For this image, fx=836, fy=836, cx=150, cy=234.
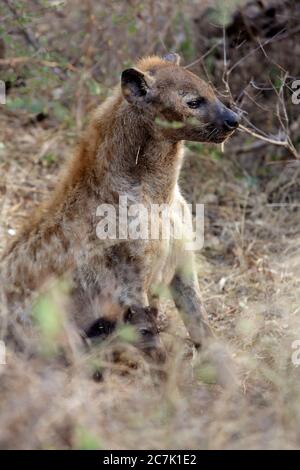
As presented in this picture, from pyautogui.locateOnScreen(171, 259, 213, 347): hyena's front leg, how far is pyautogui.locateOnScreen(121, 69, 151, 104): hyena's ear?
1.22 meters

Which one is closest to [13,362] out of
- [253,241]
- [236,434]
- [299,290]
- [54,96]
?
[236,434]

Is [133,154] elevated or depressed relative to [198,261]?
elevated

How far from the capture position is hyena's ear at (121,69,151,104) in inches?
209

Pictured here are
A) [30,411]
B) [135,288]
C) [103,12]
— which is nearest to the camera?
[30,411]

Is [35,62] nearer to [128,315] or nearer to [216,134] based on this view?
[216,134]

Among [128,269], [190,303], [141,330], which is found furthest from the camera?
[190,303]

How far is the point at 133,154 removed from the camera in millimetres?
5395

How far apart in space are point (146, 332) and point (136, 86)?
1.56 m

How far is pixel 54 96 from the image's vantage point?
8703 millimetres

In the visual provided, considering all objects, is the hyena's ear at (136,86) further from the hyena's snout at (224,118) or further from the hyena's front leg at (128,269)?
the hyena's front leg at (128,269)

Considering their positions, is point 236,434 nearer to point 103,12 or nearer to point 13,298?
point 13,298

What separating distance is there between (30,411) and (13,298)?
1.58 meters
